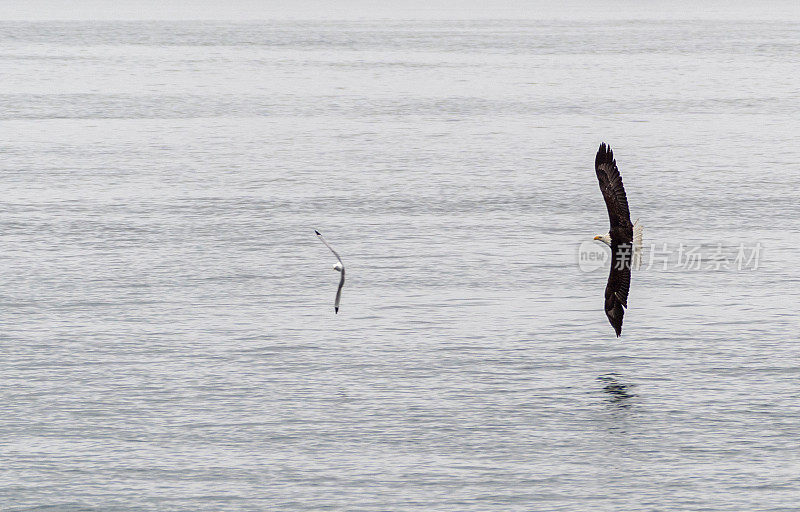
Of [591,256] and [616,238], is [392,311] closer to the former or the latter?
[616,238]

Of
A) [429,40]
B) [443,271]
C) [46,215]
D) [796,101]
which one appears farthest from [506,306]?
[429,40]

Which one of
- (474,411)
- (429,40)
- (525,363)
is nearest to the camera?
(474,411)

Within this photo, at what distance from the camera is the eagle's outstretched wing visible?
30500 millimetres

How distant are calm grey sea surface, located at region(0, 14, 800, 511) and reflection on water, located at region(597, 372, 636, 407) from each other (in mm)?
88

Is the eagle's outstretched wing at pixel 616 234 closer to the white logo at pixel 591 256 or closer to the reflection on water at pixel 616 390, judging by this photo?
the reflection on water at pixel 616 390

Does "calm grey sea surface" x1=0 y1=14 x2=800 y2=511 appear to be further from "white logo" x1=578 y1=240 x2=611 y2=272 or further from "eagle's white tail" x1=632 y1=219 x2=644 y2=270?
"eagle's white tail" x1=632 y1=219 x2=644 y2=270

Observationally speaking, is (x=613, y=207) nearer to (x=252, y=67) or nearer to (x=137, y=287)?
(x=137, y=287)

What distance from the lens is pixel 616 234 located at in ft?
100

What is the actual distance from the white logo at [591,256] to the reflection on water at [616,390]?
10.7 m

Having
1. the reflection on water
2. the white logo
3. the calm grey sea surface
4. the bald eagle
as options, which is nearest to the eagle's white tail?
the bald eagle

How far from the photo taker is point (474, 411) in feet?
101

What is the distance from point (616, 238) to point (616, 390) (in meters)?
3.89

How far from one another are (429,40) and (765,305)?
94.2 m

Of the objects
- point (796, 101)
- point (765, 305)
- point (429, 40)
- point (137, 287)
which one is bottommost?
point (429, 40)
